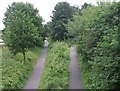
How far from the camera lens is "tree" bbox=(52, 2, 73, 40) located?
4562 cm

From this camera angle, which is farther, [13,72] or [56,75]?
[13,72]

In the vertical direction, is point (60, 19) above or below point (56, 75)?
above

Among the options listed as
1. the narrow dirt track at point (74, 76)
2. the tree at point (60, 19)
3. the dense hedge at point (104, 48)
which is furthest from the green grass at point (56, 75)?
the tree at point (60, 19)

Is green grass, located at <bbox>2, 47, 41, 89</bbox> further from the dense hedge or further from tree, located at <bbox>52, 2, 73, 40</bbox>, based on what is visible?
tree, located at <bbox>52, 2, 73, 40</bbox>

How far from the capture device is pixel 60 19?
46938 millimetres

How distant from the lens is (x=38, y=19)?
44219mm

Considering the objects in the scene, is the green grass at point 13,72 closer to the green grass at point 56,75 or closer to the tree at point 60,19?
the green grass at point 56,75

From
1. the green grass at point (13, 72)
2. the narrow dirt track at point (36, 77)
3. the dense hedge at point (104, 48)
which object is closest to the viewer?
the dense hedge at point (104, 48)

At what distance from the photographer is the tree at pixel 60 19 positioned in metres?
45.6

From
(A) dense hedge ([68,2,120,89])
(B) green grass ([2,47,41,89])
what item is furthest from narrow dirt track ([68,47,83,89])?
(B) green grass ([2,47,41,89])

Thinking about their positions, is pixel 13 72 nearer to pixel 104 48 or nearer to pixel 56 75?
pixel 56 75

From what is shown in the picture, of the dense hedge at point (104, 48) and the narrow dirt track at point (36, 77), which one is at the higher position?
the dense hedge at point (104, 48)

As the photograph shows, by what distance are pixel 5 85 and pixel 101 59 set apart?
30.5 ft

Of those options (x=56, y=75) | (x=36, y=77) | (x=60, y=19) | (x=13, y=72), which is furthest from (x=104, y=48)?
(x=60, y=19)
